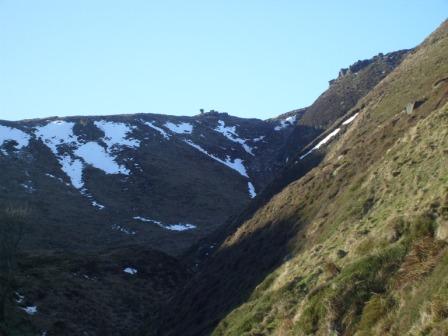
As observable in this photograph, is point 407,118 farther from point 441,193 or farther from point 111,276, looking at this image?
point 111,276

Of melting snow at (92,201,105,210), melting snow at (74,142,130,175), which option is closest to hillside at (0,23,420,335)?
melting snow at (74,142,130,175)

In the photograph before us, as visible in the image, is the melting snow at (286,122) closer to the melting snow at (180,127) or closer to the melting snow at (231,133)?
the melting snow at (231,133)

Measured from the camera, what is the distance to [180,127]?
521ft

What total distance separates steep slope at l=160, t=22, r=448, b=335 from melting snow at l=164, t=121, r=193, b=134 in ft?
362

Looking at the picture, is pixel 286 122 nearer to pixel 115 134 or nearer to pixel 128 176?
pixel 115 134

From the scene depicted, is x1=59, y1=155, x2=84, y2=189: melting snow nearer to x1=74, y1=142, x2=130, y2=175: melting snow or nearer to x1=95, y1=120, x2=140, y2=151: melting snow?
x1=74, y1=142, x2=130, y2=175: melting snow

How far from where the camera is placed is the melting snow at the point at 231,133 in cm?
14725

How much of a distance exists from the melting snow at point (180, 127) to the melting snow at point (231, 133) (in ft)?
29.5

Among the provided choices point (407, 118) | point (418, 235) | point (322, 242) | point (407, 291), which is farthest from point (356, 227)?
point (407, 118)

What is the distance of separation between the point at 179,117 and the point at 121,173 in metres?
65.5

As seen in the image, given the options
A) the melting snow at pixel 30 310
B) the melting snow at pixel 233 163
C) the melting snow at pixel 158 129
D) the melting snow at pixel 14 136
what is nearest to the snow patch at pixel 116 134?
the melting snow at pixel 158 129

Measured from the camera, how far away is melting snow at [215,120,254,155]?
147250 millimetres

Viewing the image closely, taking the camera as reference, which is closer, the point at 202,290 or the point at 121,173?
the point at 202,290

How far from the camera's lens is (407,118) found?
31.7 meters
